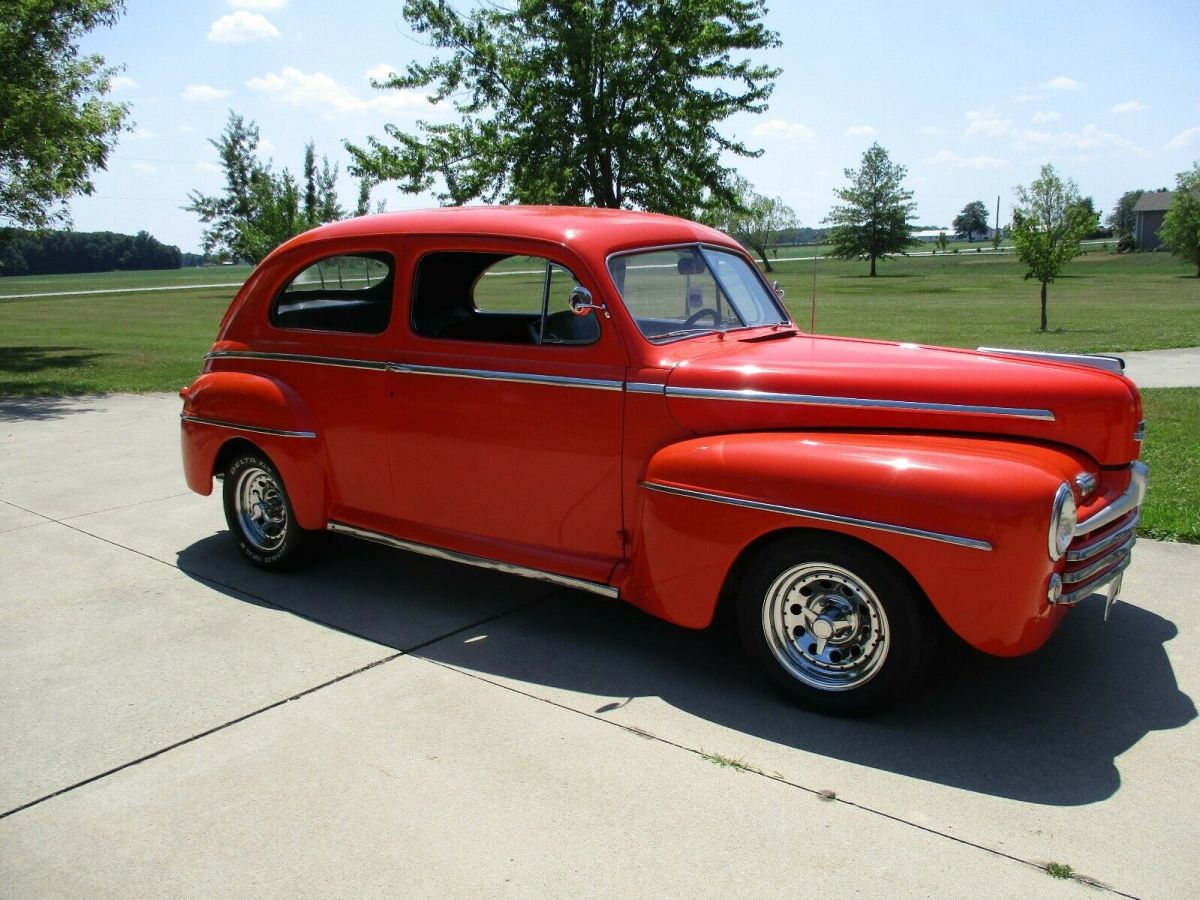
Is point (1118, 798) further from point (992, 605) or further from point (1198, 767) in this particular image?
point (992, 605)

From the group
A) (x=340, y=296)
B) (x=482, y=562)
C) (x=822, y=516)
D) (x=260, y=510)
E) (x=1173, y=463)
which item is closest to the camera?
(x=822, y=516)

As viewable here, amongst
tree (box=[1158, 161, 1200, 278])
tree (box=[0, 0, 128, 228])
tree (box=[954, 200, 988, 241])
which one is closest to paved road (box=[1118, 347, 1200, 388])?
tree (box=[0, 0, 128, 228])

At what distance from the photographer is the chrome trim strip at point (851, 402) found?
3781 mm

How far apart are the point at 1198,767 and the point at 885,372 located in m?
1.77

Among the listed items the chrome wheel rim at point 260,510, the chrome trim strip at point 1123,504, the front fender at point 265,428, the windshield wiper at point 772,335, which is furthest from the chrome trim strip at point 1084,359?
the chrome wheel rim at point 260,510

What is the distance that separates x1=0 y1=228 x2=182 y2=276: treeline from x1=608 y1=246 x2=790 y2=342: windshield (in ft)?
351

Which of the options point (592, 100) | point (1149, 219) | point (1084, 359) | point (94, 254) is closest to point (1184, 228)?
point (1149, 219)

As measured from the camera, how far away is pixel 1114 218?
116 m

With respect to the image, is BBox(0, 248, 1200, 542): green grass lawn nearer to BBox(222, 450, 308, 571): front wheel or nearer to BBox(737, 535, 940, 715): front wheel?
BBox(222, 450, 308, 571): front wheel

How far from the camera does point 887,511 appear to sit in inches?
137

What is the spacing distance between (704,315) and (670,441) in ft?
2.84

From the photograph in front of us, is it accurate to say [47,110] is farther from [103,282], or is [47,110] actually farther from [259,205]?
[103,282]

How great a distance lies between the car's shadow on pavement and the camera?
3.54 m

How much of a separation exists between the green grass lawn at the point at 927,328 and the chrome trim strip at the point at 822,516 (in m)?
1.67
